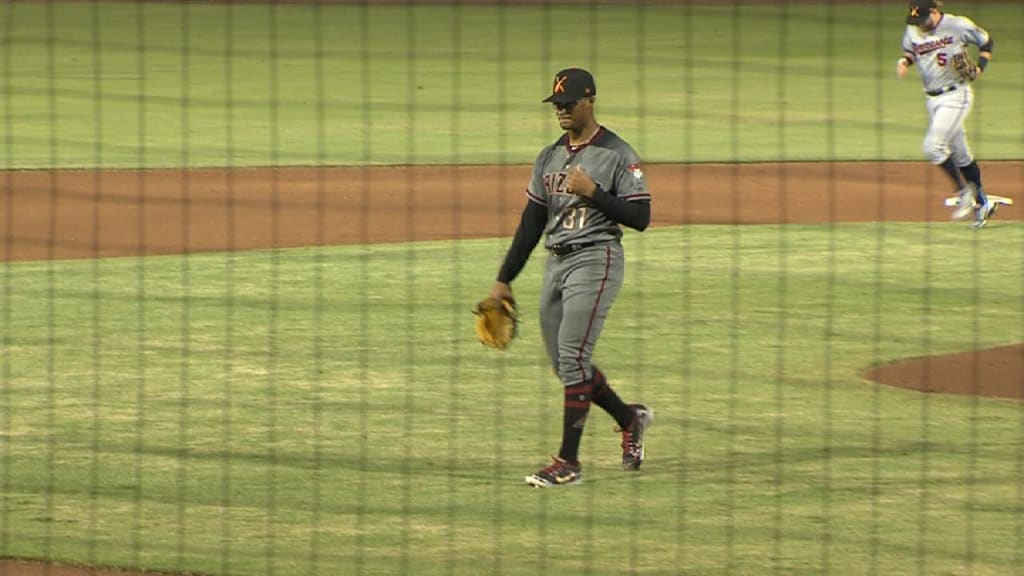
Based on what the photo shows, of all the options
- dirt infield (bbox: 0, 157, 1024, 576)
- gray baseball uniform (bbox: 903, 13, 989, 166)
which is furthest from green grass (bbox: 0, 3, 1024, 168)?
gray baseball uniform (bbox: 903, 13, 989, 166)

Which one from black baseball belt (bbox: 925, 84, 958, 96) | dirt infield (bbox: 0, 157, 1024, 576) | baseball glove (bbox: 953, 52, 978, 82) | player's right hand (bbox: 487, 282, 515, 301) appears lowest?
player's right hand (bbox: 487, 282, 515, 301)

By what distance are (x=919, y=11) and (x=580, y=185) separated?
7213 millimetres

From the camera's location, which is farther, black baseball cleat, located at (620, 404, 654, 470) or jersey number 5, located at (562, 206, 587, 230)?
black baseball cleat, located at (620, 404, 654, 470)

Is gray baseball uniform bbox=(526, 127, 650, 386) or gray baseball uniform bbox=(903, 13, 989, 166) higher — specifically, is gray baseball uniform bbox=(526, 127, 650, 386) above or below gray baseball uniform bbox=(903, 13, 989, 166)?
below

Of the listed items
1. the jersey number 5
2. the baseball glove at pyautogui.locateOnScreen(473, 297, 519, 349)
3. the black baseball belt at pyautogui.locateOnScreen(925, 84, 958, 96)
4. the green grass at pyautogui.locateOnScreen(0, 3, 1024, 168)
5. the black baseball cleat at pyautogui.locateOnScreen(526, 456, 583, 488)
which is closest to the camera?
the black baseball cleat at pyautogui.locateOnScreen(526, 456, 583, 488)

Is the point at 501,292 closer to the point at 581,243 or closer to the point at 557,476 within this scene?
the point at 581,243

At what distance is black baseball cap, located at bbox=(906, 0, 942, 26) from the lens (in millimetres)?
13820

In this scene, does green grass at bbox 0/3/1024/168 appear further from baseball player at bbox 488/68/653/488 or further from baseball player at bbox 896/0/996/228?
baseball player at bbox 488/68/653/488

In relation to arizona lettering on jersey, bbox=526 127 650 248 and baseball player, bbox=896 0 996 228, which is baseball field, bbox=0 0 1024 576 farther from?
arizona lettering on jersey, bbox=526 127 650 248

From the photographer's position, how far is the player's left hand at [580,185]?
7398mm

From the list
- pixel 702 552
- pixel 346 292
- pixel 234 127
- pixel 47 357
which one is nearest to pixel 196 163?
pixel 234 127

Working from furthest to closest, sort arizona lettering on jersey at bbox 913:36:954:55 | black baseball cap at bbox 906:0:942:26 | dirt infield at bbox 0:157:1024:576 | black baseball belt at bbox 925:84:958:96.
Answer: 1. dirt infield at bbox 0:157:1024:576
2. black baseball belt at bbox 925:84:958:96
3. arizona lettering on jersey at bbox 913:36:954:55
4. black baseball cap at bbox 906:0:942:26

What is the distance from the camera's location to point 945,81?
1435 centimetres

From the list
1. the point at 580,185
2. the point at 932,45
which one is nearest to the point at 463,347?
the point at 580,185
